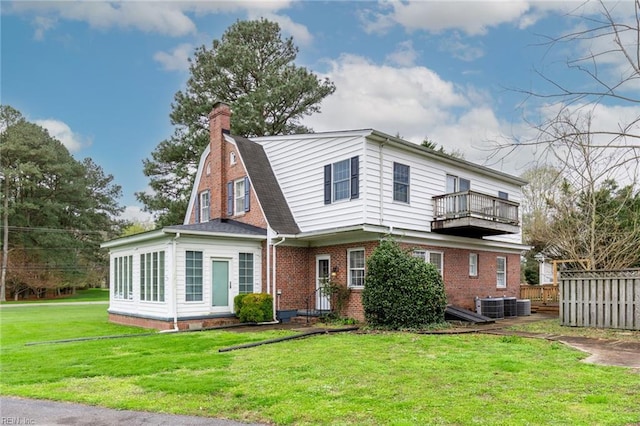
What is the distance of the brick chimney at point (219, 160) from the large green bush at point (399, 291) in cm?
808

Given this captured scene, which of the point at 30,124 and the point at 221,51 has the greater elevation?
the point at 221,51

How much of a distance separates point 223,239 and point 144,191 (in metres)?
19.6

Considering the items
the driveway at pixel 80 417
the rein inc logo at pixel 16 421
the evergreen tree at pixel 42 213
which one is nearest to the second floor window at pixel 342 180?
the driveway at pixel 80 417

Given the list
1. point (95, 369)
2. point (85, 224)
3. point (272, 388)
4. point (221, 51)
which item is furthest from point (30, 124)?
point (272, 388)

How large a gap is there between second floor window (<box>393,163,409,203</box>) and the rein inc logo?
484 inches

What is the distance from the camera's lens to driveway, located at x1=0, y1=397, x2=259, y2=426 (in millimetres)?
5672

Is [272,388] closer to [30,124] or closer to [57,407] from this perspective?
[57,407]

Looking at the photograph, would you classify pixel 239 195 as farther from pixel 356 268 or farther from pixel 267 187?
pixel 356 268

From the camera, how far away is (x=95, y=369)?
890 centimetres

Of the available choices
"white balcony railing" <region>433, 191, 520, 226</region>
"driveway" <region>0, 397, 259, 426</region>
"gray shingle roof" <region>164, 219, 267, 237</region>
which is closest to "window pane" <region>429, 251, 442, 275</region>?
"white balcony railing" <region>433, 191, 520, 226</region>

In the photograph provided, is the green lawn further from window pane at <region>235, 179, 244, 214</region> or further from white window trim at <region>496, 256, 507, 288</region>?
white window trim at <region>496, 256, 507, 288</region>

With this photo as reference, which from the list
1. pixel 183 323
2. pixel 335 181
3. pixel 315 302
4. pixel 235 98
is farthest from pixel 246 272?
pixel 235 98

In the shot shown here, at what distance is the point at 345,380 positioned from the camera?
24.5 feet

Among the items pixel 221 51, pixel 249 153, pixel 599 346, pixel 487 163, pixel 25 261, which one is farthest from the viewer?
pixel 25 261
